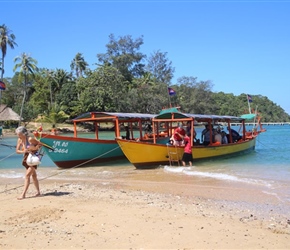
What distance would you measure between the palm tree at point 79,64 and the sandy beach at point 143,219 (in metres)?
66.7

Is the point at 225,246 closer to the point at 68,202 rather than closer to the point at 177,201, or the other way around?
the point at 177,201

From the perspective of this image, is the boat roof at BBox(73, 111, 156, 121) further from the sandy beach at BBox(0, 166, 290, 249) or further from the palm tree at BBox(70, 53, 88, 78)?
the palm tree at BBox(70, 53, 88, 78)

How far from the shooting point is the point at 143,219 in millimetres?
6309

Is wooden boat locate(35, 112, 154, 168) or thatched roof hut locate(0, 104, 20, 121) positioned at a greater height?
thatched roof hut locate(0, 104, 20, 121)

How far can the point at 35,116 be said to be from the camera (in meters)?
53.0

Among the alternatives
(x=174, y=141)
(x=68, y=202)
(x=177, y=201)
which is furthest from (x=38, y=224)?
(x=174, y=141)

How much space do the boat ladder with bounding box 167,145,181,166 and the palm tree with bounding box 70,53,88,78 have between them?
61294 mm

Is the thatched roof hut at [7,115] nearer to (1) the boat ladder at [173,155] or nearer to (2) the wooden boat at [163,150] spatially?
(2) the wooden boat at [163,150]

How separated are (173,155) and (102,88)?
4066 cm

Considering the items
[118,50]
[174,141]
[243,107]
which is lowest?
[174,141]

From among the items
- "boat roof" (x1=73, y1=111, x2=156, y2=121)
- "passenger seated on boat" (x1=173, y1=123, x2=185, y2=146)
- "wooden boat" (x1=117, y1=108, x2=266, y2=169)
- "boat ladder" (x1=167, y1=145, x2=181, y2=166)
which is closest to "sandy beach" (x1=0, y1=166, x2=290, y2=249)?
"wooden boat" (x1=117, y1=108, x2=266, y2=169)

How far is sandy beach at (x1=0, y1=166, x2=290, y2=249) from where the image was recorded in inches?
202

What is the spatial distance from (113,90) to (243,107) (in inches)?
2169

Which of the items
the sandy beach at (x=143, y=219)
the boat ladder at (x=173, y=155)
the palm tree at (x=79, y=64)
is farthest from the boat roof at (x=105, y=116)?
the palm tree at (x=79, y=64)
